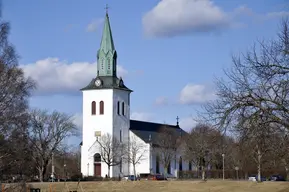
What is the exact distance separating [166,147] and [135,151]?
840cm

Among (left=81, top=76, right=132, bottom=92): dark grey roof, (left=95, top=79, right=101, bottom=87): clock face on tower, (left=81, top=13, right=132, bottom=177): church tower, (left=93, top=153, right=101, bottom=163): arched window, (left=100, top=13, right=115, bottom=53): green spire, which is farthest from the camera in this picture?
(left=95, top=79, right=101, bottom=87): clock face on tower

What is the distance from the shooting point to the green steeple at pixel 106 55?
10700cm

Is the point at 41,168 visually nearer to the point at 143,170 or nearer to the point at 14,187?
the point at 143,170

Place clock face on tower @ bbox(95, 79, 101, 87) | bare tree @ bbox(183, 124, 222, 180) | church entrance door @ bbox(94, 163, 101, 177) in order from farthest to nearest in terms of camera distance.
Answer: clock face on tower @ bbox(95, 79, 101, 87) → church entrance door @ bbox(94, 163, 101, 177) → bare tree @ bbox(183, 124, 222, 180)

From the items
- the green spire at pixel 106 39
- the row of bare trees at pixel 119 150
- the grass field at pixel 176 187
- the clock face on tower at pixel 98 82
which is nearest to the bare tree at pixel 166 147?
the row of bare trees at pixel 119 150

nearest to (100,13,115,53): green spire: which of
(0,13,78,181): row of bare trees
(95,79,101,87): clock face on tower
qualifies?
(95,79,101,87): clock face on tower

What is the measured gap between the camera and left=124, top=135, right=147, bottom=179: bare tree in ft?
357

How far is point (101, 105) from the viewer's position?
108 metres

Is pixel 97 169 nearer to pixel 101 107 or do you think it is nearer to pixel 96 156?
pixel 96 156

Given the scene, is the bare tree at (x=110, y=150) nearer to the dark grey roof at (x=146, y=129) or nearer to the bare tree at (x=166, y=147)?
the dark grey roof at (x=146, y=129)

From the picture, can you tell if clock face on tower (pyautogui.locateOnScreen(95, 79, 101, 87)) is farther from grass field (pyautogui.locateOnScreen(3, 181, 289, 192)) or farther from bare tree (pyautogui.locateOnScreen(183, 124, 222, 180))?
grass field (pyautogui.locateOnScreen(3, 181, 289, 192))

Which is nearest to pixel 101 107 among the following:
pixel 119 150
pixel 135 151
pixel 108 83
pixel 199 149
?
pixel 108 83

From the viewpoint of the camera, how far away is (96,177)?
3939 inches

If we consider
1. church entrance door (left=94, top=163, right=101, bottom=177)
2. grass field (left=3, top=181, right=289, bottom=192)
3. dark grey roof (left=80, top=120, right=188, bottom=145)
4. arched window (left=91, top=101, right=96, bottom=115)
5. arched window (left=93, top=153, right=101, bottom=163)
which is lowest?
grass field (left=3, top=181, right=289, bottom=192)
